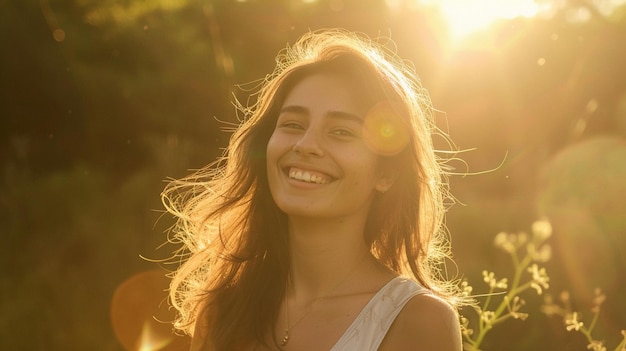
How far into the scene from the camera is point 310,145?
9.34 feet

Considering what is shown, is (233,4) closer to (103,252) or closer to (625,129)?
(103,252)

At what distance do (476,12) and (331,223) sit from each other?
286 cm

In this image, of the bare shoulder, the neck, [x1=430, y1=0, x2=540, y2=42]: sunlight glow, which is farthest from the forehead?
[x1=430, y1=0, x2=540, y2=42]: sunlight glow

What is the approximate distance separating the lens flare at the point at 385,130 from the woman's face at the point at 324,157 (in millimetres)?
26

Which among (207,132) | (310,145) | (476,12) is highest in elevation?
(476,12)

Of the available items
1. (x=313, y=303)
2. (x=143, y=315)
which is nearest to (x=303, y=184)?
(x=313, y=303)

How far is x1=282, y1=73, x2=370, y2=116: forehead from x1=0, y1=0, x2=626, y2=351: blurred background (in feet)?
3.29

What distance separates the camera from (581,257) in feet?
16.2

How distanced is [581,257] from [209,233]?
7.39ft

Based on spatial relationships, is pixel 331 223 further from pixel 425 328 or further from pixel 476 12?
pixel 476 12

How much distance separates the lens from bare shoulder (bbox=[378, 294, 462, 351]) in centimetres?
268

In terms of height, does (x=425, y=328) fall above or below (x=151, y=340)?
above

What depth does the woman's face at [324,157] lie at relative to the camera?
112 inches

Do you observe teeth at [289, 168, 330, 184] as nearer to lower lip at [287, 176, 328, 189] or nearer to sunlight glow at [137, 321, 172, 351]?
lower lip at [287, 176, 328, 189]
